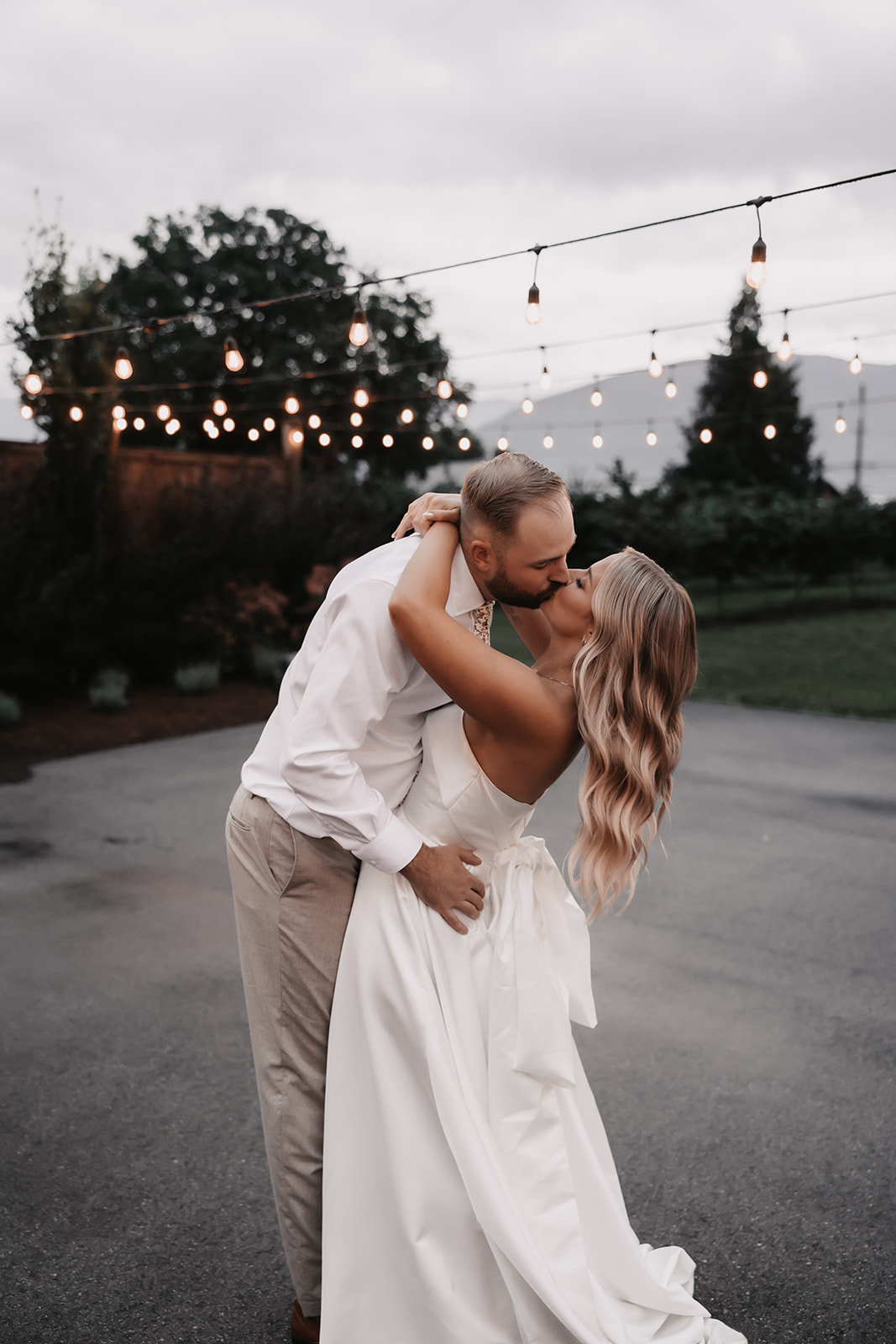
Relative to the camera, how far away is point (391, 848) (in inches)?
67.4

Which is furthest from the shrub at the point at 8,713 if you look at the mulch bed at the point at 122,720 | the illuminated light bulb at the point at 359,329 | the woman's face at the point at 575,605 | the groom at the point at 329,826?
the woman's face at the point at 575,605

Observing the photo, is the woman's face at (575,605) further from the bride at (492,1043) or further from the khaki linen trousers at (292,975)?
the khaki linen trousers at (292,975)

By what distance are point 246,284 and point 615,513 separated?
40.9 ft

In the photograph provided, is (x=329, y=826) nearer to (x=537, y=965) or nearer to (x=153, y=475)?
(x=537, y=965)

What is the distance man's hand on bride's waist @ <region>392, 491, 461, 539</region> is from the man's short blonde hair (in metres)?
0.12

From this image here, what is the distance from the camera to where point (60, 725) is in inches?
334

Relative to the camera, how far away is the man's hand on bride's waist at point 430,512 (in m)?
1.82

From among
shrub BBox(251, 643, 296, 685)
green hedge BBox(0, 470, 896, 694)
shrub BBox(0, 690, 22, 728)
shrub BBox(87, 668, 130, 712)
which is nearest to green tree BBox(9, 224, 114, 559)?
green hedge BBox(0, 470, 896, 694)

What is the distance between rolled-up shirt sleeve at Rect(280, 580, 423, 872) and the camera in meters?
1.62

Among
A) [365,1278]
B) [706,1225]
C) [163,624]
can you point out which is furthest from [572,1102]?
[163,624]

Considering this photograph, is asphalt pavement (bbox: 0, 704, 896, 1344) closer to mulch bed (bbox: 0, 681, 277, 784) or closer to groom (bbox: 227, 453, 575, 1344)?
groom (bbox: 227, 453, 575, 1344)

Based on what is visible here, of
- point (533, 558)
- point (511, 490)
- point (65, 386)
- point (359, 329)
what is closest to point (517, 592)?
point (533, 558)

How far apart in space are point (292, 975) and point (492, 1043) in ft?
1.30

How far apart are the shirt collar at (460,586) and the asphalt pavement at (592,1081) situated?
4.96 feet
